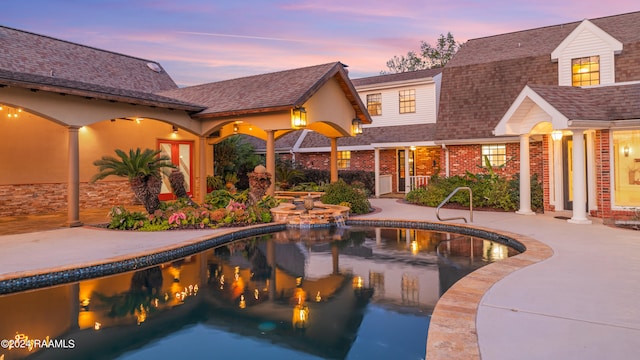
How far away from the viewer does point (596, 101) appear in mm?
11672

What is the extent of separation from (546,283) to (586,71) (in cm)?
1310

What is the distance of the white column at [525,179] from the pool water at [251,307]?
524 centimetres

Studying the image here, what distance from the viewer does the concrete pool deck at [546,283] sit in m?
3.54

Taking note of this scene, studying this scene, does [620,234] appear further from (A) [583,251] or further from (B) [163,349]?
(B) [163,349]

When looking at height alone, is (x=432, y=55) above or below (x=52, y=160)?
above

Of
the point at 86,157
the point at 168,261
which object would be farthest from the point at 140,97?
the point at 168,261

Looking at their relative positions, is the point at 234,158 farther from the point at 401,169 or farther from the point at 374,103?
the point at 401,169

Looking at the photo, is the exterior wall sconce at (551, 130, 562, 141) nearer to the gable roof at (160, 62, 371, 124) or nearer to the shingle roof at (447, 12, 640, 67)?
the shingle roof at (447, 12, 640, 67)

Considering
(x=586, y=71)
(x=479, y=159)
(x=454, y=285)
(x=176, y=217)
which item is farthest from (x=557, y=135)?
(x=176, y=217)

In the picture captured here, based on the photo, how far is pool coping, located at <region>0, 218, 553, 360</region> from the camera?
12.0 ft

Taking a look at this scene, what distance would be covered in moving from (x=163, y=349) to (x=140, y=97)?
31.8 ft

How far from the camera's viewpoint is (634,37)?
48.8ft

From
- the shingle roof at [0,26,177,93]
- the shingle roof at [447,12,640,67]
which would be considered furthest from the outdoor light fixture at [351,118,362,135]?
the shingle roof at [0,26,177,93]

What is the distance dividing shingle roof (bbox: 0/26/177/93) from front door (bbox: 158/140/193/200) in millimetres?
3148
